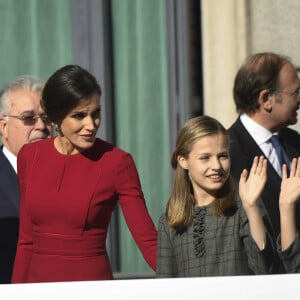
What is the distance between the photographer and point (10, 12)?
852 cm

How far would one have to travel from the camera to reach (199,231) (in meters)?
5.25

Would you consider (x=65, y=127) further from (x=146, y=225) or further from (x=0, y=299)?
(x=0, y=299)

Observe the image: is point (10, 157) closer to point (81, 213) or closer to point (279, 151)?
point (81, 213)

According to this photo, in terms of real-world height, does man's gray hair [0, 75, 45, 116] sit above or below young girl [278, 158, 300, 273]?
above

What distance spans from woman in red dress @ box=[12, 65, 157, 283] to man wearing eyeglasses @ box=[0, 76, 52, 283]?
51 centimetres

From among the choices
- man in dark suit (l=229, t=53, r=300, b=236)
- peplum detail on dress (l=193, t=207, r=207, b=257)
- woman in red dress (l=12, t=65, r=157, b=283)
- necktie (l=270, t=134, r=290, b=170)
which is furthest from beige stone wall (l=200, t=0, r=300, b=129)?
peplum detail on dress (l=193, t=207, r=207, b=257)

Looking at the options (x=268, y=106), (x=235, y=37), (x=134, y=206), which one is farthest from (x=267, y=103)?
(x=235, y=37)

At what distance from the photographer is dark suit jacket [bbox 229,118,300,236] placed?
5.97 meters

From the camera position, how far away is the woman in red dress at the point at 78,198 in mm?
5508

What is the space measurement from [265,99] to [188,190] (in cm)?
110

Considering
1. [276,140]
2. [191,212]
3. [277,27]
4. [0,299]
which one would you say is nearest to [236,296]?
[0,299]

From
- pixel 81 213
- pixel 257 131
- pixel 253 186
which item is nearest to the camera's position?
pixel 253 186

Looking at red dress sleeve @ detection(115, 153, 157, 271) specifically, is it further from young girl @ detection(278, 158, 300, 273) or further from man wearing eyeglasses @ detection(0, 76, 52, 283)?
man wearing eyeglasses @ detection(0, 76, 52, 283)

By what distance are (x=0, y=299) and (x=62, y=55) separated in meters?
4.47
